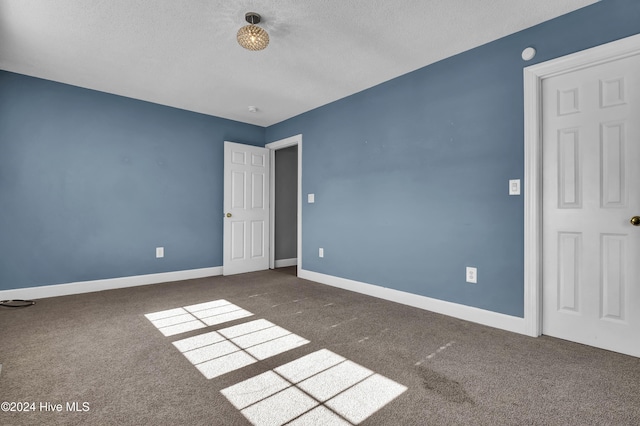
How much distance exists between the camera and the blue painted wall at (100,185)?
11.2 feet

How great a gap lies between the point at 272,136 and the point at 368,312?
3.49 meters

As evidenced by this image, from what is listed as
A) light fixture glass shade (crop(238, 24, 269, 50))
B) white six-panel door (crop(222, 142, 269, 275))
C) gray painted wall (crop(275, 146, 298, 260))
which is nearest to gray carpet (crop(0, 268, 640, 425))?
white six-panel door (crop(222, 142, 269, 275))

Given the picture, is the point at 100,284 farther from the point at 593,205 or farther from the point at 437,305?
the point at 593,205

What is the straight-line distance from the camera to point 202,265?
476 cm

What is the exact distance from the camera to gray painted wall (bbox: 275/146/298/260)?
5746 mm

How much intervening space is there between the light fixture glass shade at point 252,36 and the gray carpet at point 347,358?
2286 millimetres

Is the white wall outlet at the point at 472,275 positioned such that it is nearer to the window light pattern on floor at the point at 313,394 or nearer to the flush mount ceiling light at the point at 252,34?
the window light pattern on floor at the point at 313,394

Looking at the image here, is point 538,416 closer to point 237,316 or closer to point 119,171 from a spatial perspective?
point 237,316

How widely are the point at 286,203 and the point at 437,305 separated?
11.7ft

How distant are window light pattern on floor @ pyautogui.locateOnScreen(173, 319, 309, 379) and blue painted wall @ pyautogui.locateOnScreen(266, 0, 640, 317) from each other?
61.1 inches

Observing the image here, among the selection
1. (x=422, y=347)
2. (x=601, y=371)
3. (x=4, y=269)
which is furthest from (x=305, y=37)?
(x=4, y=269)

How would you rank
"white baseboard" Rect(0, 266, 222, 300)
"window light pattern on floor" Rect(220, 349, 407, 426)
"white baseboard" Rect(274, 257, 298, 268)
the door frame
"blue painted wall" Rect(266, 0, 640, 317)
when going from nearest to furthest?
"window light pattern on floor" Rect(220, 349, 407, 426), the door frame, "blue painted wall" Rect(266, 0, 640, 317), "white baseboard" Rect(0, 266, 222, 300), "white baseboard" Rect(274, 257, 298, 268)

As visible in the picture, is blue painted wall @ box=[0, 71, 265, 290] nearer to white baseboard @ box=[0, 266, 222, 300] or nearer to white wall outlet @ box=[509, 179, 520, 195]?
white baseboard @ box=[0, 266, 222, 300]

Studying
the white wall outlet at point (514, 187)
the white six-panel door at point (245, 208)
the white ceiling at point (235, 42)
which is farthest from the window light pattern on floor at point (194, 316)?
the white wall outlet at point (514, 187)
